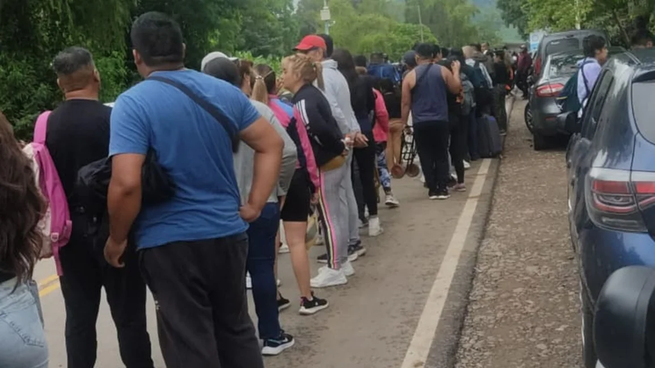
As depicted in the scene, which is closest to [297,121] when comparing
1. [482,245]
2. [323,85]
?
[323,85]

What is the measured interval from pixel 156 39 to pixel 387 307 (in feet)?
10.5

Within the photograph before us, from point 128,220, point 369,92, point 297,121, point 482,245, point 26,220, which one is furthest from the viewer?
point 369,92

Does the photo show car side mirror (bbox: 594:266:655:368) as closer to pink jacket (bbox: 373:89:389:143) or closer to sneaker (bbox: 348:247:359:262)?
sneaker (bbox: 348:247:359:262)

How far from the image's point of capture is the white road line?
17.8ft

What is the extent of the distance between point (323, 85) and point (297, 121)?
96 cm

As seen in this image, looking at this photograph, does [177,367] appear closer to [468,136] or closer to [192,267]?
[192,267]

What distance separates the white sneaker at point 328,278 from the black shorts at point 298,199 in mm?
1053

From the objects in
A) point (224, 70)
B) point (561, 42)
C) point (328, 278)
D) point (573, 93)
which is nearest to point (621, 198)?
point (224, 70)

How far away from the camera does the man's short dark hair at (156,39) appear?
3768mm

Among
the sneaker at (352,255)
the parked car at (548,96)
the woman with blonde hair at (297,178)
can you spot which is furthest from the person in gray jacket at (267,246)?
the parked car at (548,96)

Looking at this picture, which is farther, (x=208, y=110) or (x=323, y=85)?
(x=323, y=85)

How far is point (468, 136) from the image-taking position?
13.2 m

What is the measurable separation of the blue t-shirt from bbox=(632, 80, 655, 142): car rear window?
1.79 m

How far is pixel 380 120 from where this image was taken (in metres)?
9.50
